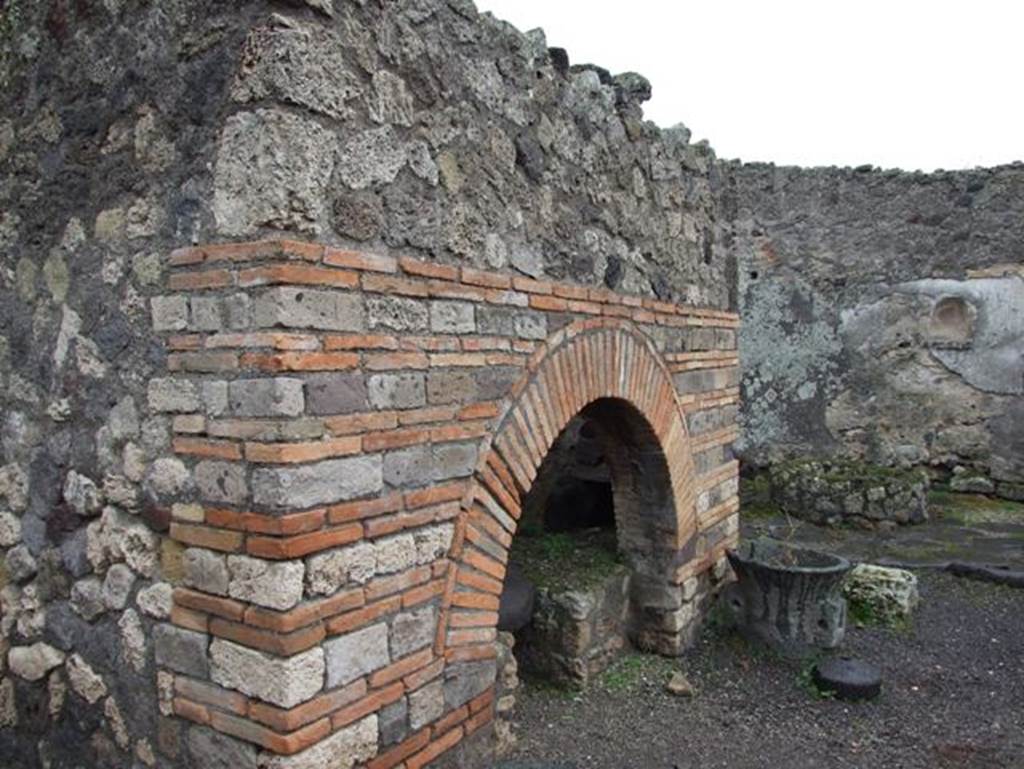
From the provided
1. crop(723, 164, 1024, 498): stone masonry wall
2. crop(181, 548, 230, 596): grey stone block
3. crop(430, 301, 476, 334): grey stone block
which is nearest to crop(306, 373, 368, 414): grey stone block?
crop(430, 301, 476, 334): grey stone block

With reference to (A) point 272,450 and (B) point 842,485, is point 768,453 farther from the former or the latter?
(A) point 272,450

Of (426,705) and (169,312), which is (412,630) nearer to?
(426,705)

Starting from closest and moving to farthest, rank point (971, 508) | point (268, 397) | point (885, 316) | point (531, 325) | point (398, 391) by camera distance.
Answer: point (268, 397), point (398, 391), point (531, 325), point (971, 508), point (885, 316)

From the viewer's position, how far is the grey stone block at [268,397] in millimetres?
2156

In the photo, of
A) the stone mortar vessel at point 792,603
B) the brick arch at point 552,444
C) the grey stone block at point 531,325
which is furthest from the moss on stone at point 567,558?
the grey stone block at point 531,325

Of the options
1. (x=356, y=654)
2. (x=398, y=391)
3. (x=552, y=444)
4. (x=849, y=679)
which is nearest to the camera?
(x=356, y=654)

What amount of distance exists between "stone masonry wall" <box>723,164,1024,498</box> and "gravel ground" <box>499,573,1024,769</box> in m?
3.85

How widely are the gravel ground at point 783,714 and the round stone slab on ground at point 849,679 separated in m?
0.06

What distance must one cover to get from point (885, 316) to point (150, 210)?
7.92 metres

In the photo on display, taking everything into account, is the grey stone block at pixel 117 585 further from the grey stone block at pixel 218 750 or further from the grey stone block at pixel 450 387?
the grey stone block at pixel 450 387

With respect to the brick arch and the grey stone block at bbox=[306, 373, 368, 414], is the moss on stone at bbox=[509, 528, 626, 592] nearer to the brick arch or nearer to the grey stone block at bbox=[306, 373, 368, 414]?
the brick arch

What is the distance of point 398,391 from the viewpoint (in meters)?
2.50

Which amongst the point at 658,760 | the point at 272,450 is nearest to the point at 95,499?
the point at 272,450

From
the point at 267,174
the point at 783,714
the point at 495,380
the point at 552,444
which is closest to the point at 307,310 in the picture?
the point at 267,174
